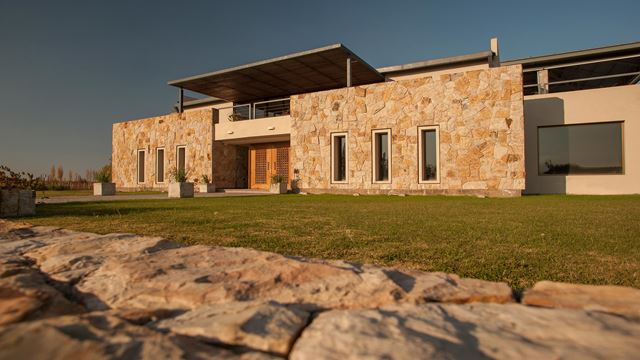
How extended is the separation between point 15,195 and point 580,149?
17.1 m

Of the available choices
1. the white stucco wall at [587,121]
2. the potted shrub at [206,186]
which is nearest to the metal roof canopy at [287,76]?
the potted shrub at [206,186]

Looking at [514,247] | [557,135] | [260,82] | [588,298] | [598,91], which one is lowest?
[514,247]

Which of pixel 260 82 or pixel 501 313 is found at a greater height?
pixel 260 82

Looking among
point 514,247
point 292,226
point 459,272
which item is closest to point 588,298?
point 459,272

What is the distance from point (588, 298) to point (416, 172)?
12428 millimetres

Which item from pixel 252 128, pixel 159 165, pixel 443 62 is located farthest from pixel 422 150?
pixel 159 165

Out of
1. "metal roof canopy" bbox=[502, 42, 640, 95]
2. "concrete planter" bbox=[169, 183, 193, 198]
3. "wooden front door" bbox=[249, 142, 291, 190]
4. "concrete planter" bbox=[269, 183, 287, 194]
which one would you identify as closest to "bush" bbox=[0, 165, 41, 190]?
"concrete planter" bbox=[169, 183, 193, 198]

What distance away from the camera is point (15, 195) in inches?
240

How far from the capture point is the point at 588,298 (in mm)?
1145

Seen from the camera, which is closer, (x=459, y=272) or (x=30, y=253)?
(x=30, y=253)

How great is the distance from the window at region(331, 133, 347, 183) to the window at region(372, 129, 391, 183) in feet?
4.69

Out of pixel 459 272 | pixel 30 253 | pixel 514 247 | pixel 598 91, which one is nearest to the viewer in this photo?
pixel 30 253

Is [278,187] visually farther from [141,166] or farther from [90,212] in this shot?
[141,166]

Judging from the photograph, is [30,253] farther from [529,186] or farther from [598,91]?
[598,91]
